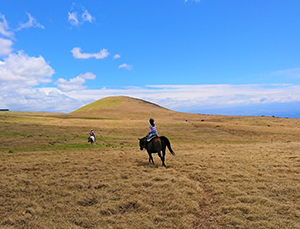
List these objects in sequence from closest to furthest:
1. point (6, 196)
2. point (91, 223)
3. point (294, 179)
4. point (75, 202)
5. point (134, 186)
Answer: point (91, 223) < point (75, 202) < point (6, 196) < point (134, 186) < point (294, 179)

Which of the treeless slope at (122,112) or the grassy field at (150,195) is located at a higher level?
the treeless slope at (122,112)

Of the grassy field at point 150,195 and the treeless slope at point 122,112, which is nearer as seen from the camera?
the grassy field at point 150,195

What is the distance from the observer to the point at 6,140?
29.2 m

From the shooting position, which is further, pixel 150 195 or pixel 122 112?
pixel 122 112

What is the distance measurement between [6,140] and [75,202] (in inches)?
1004

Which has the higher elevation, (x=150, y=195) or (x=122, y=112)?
(x=122, y=112)

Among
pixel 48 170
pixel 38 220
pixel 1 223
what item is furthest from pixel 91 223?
pixel 48 170

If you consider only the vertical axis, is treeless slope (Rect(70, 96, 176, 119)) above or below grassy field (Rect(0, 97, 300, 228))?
above

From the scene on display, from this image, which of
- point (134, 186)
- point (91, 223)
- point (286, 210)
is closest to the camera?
point (91, 223)

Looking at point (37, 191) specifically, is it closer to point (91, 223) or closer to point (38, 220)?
point (38, 220)

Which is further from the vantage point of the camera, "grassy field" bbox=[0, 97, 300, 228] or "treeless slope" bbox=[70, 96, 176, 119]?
"treeless slope" bbox=[70, 96, 176, 119]

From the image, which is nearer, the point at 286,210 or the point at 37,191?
the point at 286,210

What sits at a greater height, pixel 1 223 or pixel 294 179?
pixel 294 179

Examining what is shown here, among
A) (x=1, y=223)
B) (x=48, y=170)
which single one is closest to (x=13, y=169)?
(x=48, y=170)
